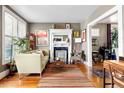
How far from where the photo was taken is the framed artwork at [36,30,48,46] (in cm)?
991

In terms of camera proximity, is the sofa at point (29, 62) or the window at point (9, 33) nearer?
the sofa at point (29, 62)

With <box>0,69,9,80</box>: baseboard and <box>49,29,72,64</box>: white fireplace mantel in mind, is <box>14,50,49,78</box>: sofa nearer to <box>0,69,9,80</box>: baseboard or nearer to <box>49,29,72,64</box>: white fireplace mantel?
<box>0,69,9,80</box>: baseboard

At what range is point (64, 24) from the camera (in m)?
9.97

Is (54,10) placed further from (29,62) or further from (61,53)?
(61,53)

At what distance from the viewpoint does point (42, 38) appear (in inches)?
391

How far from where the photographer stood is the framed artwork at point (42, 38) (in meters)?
9.91

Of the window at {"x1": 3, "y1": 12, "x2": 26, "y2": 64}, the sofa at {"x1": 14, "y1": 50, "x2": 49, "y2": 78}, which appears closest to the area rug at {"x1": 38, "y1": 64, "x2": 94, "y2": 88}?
the sofa at {"x1": 14, "y1": 50, "x2": 49, "y2": 78}

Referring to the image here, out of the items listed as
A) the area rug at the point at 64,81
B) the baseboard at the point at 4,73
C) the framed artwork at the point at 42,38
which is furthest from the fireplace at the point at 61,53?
the baseboard at the point at 4,73

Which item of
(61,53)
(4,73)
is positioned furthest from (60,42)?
(4,73)

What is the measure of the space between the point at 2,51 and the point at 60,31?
5075 millimetres

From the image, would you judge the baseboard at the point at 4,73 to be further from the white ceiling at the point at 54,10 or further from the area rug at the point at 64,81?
the white ceiling at the point at 54,10

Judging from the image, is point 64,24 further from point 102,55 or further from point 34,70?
point 34,70
